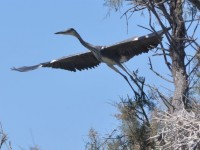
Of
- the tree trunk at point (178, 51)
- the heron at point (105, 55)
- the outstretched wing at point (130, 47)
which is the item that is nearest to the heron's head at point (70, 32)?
the heron at point (105, 55)

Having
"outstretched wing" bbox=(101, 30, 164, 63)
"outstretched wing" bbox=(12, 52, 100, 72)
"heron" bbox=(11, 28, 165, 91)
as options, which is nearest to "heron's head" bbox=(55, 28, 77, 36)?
"heron" bbox=(11, 28, 165, 91)

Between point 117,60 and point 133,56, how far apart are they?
0.21m

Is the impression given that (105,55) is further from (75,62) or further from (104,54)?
(75,62)

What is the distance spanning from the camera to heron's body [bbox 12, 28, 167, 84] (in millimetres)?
12555

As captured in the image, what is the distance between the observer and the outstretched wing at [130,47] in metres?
12.4

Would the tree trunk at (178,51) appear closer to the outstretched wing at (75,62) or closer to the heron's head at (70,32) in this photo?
the heron's head at (70,32)

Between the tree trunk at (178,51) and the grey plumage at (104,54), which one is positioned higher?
the grey plumage at (104,54)

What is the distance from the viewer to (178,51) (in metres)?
11.3

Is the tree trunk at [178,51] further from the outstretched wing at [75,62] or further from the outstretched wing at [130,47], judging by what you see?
the outstretched wing at [75,62]

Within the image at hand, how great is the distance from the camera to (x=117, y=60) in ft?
42.0

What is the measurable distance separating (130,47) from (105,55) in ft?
1.11

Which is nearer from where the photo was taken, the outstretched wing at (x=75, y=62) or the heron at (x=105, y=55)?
the heron at (x=105, y=55)

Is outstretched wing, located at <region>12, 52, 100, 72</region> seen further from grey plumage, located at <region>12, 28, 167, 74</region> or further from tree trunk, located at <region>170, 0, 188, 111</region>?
tree trunk, located at <region>170, 0, 188, 111</region>

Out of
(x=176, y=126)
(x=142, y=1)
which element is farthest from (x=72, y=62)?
(x=176, y=126)
